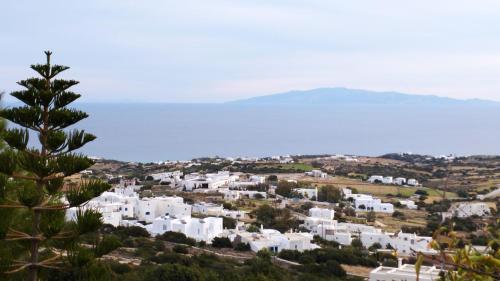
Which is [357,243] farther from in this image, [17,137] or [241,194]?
[17,137]

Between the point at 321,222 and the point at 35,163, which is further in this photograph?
the point at 321,222

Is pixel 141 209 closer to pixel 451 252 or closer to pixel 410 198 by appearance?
pixel 410 198

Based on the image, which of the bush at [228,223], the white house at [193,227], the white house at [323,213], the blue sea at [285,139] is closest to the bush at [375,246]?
the white house at [193,227]

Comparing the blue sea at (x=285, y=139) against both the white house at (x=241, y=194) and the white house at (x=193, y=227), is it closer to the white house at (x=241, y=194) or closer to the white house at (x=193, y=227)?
the white house at (x=241, y=194)

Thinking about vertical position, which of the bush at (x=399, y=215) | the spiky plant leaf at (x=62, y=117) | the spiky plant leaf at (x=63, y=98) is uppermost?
the spiky plant leaf at (x=63, y=98)

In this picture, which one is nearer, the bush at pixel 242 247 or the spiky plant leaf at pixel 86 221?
the spiky plant leaf at pixel 86 221

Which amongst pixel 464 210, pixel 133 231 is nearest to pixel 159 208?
pixel 133 231
